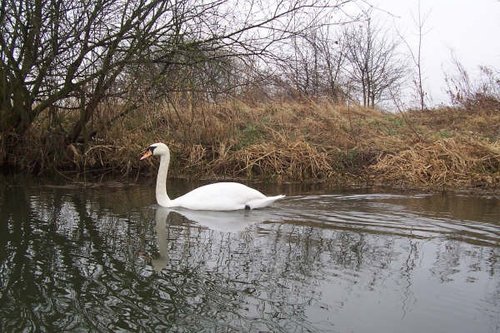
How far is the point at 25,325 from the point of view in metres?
3.43

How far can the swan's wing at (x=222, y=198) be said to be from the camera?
7625 millimetres

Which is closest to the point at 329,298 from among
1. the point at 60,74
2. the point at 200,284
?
the point at 200,284

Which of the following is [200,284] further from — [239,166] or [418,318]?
[239,166]

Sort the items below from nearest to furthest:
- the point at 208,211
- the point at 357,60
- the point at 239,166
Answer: the point at 208,211, the point at 239,166, the point at 357,60

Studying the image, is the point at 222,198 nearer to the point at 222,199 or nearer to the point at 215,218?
the point at 222,199

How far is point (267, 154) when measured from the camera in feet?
39.9

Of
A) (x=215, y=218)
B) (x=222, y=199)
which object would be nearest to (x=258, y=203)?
(x=222, y=199)

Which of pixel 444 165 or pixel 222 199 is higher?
pixel 444 165

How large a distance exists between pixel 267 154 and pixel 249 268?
7558 mm

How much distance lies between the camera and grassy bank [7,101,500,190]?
11.2m

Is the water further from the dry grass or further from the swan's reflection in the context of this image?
the dry grass

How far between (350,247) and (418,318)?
73.6 inches

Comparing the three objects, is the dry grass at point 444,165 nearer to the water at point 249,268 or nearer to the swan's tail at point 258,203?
the water at point 249,268

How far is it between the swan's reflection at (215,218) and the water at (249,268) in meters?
0.02
